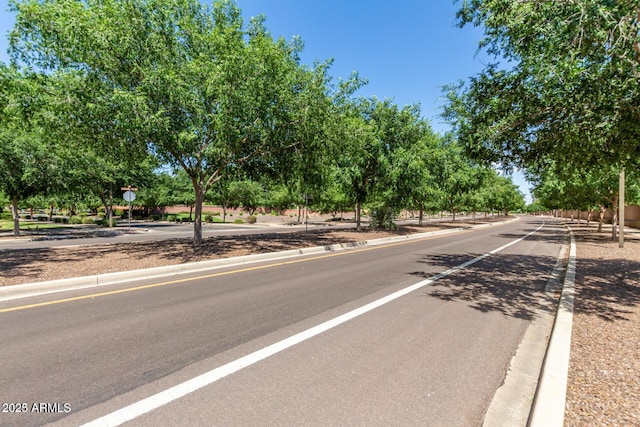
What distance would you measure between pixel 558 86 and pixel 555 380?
19.0 feet

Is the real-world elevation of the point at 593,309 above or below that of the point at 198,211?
below

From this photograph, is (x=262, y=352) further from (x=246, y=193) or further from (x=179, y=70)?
(x=246, y=193)

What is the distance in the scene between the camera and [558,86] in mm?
6273

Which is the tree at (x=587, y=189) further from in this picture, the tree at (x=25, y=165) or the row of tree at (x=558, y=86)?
the tree at (x=25, y=165)

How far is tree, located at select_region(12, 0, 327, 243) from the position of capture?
9055 millimetres

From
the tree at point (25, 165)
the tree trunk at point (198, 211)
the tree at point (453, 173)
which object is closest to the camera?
the tree trunk at point (198, 211)

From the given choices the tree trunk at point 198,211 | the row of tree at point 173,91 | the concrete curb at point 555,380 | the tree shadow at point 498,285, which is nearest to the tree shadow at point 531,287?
the tree shadow at point 498,285

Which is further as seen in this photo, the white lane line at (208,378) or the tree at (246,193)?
the tree at (246,193)

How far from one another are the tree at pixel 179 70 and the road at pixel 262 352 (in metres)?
5.13

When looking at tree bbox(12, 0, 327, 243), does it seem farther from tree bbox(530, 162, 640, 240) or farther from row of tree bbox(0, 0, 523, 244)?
tree bbox(530, 162, 640, 240)

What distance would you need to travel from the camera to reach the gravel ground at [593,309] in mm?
2730

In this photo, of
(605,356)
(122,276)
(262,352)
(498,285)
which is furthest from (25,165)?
(605,356)

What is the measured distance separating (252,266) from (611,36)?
9269mm

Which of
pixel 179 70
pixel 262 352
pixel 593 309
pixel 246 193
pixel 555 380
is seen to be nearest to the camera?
pixel 555 380
